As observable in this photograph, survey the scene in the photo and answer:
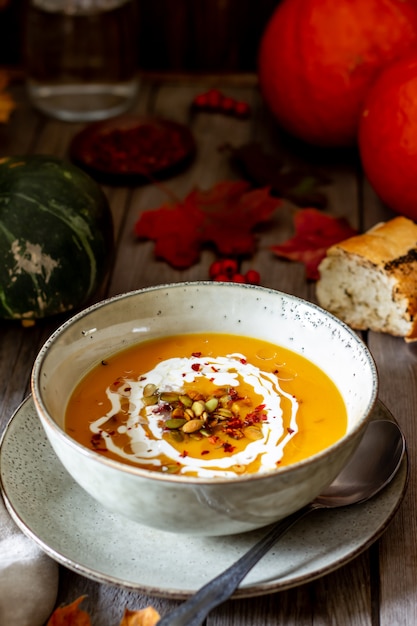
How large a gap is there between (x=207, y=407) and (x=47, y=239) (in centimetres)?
55

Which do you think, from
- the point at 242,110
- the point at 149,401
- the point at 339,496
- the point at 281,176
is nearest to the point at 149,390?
the point at 149,401

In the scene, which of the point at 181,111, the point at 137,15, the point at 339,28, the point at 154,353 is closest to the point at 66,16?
the point at 137,15

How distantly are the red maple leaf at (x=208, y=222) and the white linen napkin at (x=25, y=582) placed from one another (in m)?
0.81

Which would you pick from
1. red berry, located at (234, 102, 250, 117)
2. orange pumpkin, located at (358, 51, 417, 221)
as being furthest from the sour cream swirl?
red berry, located at (234, 102, 250, 117)

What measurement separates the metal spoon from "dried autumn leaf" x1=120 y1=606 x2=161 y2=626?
72 millimetres

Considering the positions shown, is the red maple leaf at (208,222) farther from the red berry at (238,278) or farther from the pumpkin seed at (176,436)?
the pumpkin seed at (176,436)

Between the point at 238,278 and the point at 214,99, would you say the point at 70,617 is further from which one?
the point at 214,99

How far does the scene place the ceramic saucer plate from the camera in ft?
3.19

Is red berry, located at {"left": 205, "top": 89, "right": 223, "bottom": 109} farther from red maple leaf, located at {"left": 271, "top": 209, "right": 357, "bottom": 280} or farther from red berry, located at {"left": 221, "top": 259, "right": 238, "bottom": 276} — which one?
red berry, located at {"left": 221, "top": 259, "right": 238, "bottom": 276}

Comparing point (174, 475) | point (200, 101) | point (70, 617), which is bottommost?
point (200, 101)

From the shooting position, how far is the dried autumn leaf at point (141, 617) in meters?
0.99

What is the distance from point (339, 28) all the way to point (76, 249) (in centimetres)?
88

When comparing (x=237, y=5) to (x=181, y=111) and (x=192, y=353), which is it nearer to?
(x=181, y=111)

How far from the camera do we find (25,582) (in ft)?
3.36
